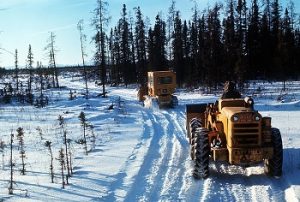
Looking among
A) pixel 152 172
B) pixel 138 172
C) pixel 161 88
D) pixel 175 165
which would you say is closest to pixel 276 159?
pixel 175 165

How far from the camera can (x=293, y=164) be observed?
11.0 metres

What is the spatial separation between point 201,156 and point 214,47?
3758 centimetres

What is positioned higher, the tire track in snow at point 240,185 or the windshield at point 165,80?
the windshield at point 165,80

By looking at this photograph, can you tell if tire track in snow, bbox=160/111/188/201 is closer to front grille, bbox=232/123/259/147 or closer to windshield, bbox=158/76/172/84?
front grille, bbox=232/123/259/147

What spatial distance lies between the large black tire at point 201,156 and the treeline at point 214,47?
28.8 m

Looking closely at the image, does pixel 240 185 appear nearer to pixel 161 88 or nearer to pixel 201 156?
pixel 201 156

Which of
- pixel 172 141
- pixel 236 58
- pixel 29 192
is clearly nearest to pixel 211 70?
pixel 236 58

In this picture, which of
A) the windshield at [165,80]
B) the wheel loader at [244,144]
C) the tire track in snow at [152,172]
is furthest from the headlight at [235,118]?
the windshield at [165,80]

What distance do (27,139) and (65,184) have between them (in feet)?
26.8

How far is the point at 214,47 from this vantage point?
153 feet

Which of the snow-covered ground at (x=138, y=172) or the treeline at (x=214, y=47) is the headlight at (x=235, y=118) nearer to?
the snow-covered ground at (x=138, y=172)

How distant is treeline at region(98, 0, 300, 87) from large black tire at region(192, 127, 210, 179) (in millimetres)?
28842

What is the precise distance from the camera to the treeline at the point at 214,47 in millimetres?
46062

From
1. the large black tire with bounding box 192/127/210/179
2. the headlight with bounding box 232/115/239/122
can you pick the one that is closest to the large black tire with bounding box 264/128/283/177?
the headlight with bounding box 232/115/239/122
